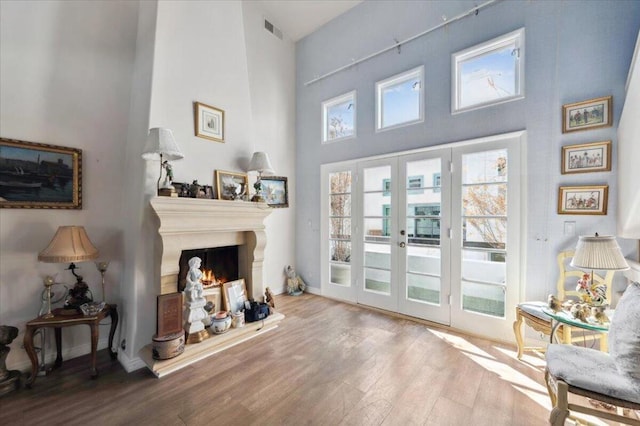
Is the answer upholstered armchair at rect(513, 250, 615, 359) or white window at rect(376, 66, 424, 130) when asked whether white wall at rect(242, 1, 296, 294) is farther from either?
upholstered armchair at rect(513, 250, 615, 359)

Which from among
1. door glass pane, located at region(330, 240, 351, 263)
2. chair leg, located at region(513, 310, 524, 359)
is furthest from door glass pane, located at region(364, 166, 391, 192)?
chair leg, located at region(513, 310, 524, 359)

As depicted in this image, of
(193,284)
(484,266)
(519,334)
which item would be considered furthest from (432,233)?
(193,284)

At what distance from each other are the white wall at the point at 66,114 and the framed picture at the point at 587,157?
181 inches

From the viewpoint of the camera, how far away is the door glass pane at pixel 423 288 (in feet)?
11.1

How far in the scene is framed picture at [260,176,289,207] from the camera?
14.6 feet

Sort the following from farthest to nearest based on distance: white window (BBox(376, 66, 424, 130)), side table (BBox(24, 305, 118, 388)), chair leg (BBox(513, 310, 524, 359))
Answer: white window (BBox(376, 66, 424, 130)), chair leg (BBox(513, 310, 524, 359)), side table (BBox(24, 305, 118, 388))

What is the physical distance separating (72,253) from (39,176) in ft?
2.90

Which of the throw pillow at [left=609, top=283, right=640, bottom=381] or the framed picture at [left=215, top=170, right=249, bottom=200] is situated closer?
the throw pillow at [left=609, top=283, right=640, bottom=381]

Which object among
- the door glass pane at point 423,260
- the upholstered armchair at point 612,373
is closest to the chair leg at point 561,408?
the upholstered armchair at point 612,373

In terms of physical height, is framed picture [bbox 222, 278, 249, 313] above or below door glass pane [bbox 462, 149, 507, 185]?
below

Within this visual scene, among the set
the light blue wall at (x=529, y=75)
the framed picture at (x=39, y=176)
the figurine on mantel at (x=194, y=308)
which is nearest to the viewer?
the framed picture at (x=39, y=176)

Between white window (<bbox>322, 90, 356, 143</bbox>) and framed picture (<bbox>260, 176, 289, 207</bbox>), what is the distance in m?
1.06

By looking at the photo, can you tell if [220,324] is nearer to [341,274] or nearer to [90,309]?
[90,309]

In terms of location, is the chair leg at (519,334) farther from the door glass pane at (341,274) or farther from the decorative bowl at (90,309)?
the decorative bowl at (90,309)
